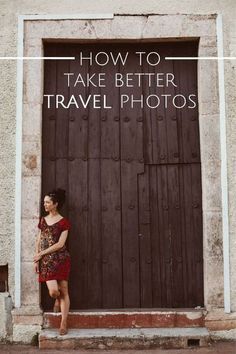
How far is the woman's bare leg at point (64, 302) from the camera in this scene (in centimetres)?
497

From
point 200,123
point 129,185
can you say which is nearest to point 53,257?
point 129,185

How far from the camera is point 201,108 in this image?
5398 mm

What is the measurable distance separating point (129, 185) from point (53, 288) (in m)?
1.35

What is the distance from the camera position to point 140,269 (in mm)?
5430

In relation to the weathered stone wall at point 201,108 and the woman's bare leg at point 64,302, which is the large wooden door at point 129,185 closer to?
the weathered stone wall at point 201,108

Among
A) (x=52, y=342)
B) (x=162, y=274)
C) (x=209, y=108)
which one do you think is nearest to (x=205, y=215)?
(x=162, y=274)

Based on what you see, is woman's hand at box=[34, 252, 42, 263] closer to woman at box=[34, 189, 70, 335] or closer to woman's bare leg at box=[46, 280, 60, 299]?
woman at box=[34, 189, 70, 335]

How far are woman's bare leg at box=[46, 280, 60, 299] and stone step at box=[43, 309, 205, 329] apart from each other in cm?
30

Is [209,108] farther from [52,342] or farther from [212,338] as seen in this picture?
[52,342]

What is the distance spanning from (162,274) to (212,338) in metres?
0.81

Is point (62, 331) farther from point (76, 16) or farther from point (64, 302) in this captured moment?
point (76, 16)

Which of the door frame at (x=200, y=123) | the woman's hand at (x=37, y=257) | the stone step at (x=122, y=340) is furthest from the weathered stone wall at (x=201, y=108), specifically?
the stone step at (x=122, y=340)

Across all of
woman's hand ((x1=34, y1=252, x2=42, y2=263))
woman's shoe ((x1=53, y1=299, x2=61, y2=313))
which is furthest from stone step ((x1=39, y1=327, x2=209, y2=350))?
woman's hand ((x1=34, y1=252, x2=42, y2=263))

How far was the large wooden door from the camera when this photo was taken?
5.41 m
